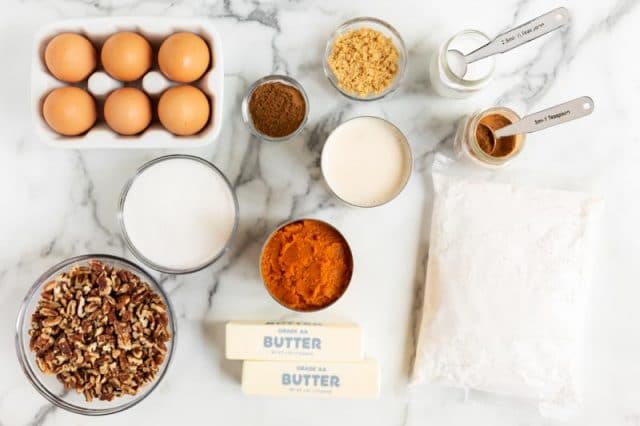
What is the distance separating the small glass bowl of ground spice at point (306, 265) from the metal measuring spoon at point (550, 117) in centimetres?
34

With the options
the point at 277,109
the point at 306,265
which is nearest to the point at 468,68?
the point at 277,109

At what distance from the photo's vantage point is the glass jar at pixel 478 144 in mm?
1055

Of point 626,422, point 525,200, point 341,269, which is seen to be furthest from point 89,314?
point 626,422

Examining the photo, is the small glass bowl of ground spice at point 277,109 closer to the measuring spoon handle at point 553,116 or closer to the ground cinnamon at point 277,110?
the ground cinnamon at point 277,110

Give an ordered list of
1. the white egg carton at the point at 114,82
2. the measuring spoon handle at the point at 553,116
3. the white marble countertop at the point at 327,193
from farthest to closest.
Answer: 1. the white marble countertop at the point at 327,193
2. the white egg carton at the point at 114,82
3. the measuring spoon handle at the point at 553,116

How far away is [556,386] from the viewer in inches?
43.6

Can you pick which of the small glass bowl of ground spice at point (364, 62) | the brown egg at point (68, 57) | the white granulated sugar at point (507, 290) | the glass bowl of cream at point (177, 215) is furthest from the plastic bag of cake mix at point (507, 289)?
the brown egg at point (68, 57)

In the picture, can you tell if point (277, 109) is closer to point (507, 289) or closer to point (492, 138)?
point (492, 138)

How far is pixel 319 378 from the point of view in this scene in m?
1.08

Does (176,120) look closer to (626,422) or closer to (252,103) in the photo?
(252,103)

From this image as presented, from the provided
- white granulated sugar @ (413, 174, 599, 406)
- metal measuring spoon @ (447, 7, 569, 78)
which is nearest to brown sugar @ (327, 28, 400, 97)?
metal measuring spoon @ (447, 7, 569, 78)

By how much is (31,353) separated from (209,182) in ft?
1.48

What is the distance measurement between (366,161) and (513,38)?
1.05 feet

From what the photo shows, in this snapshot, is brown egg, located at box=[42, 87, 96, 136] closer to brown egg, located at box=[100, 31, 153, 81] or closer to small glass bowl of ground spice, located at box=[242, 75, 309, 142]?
brown egg, located at box=[100, 31, 153, 81]
